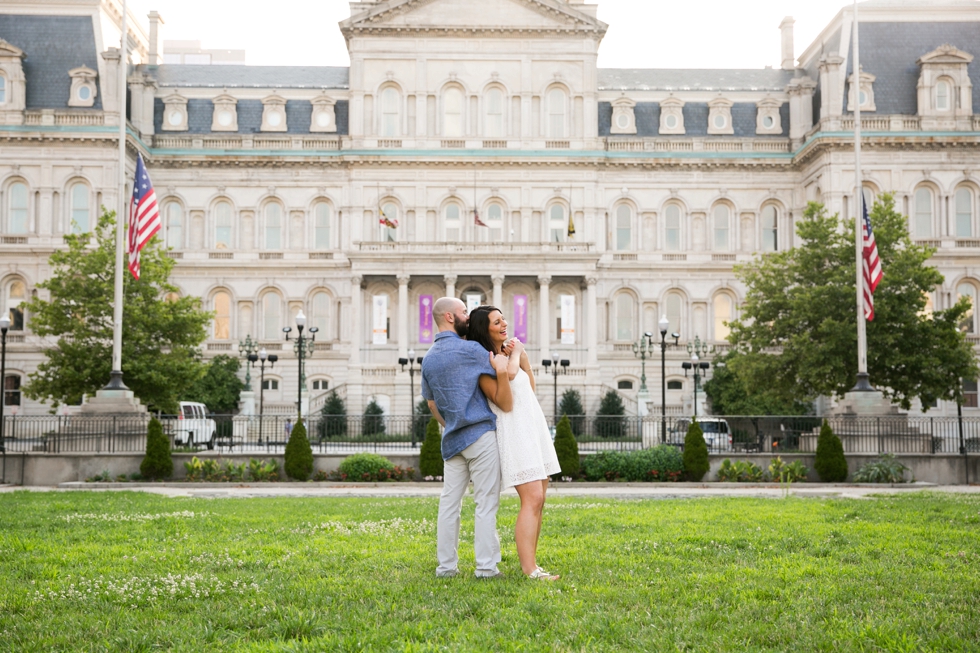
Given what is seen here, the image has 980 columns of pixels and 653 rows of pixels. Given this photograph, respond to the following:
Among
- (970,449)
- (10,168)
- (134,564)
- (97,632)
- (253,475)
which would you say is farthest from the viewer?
(10,168)

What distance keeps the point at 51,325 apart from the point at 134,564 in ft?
104

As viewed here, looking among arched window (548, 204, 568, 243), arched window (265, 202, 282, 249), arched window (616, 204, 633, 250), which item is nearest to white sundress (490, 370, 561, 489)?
arched window (548, 204, 568, 243)

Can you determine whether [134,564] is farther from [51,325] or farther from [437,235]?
[437,235]

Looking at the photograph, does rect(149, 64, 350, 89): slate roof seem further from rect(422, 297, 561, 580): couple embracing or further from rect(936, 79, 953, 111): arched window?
rect(422, 297, 561, 580): couple embracing

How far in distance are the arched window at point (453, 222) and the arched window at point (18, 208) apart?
21.5m

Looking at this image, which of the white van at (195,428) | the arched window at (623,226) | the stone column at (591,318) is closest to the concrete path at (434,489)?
the white van at (195,428)

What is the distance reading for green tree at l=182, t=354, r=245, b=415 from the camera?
46.6m

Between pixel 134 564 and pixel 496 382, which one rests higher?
pixel 496 382

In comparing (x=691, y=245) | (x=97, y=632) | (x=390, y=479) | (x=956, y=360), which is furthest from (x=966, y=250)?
(x=97, y=632)

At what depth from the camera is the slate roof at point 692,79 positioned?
5753cm

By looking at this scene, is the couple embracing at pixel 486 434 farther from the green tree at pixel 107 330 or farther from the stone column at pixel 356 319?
the stone column at pixel 356 319

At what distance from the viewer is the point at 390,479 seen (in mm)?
23594

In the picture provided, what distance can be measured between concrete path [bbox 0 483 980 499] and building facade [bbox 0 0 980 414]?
90.6 feet

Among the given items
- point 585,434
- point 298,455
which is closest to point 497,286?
point 585,434
